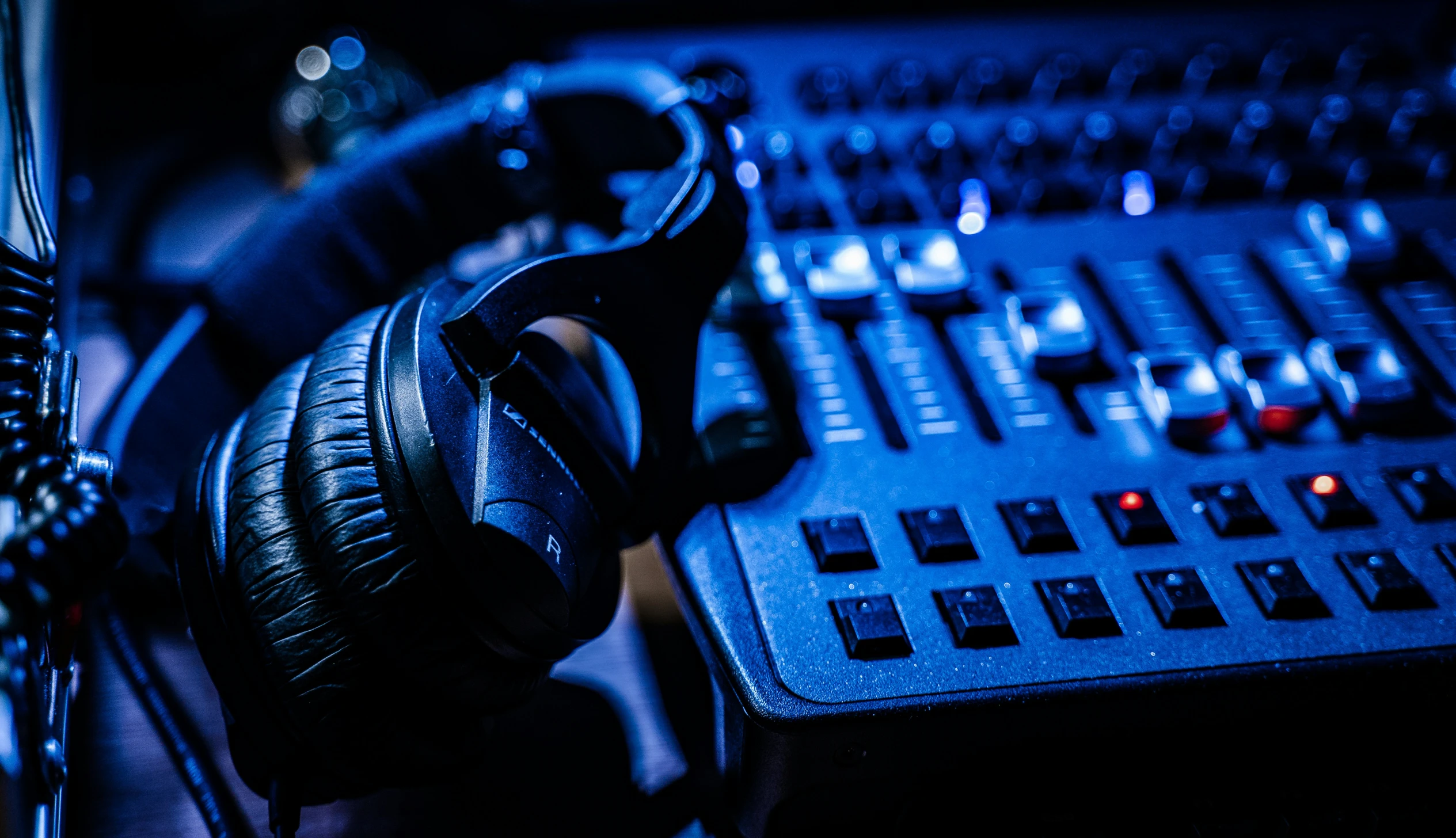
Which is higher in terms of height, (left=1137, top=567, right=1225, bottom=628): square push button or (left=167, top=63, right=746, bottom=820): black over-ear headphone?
(left=167, top=63, right=746, bottom=820): black over-ear headphone

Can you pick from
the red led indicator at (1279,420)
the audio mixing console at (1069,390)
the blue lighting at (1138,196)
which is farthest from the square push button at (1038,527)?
the blue lighting at (1138,196)

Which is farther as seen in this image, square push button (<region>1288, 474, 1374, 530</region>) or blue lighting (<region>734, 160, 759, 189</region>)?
blue lighting (<region>734, 160, 759, 189</region>)

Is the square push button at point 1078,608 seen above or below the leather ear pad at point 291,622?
below

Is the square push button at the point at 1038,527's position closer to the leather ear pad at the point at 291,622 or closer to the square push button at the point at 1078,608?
the square push button at the point at 1078,608

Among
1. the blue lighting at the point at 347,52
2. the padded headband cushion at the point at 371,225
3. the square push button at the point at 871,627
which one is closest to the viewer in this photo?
the square push button at the point at 871,627

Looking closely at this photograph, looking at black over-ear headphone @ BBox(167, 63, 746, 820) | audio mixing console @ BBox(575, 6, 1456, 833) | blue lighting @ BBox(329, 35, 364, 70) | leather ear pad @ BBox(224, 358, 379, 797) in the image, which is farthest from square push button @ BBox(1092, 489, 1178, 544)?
blue lighting @ BBox(329, 35, 364, 70)

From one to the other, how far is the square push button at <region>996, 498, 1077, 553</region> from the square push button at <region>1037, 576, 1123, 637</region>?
0.02 m

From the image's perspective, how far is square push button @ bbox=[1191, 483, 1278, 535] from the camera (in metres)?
0.39

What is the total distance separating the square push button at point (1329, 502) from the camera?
0.39 metres

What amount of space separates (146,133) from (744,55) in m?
0.44

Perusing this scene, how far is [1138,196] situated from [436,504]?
0.42 m

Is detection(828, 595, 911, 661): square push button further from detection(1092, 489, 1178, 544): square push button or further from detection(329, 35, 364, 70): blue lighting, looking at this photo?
detection(329, 35, 364, 70): blue lighting

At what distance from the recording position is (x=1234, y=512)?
391 millimetres

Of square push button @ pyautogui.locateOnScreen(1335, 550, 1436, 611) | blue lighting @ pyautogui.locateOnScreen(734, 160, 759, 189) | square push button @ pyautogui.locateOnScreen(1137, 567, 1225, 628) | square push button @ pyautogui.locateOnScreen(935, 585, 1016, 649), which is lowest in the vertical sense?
square push button @ pyautogui.locateOnScreen(1335, 550, 1436, 611)
